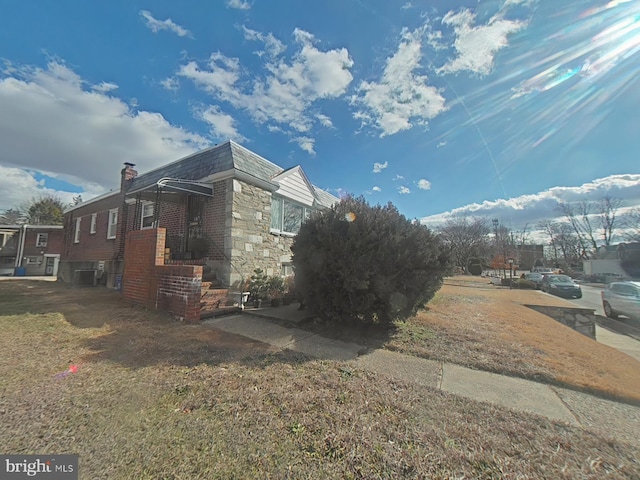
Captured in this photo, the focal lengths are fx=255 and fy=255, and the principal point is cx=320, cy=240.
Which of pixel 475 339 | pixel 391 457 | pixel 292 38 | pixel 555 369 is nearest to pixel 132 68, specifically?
pixel 292 38

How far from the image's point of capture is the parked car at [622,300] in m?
10.3

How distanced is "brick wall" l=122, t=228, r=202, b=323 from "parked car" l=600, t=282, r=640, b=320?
1616 cm

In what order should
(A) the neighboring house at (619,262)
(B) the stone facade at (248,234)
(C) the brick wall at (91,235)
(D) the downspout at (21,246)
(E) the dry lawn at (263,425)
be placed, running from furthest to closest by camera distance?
(A) the neighboring house at (619,262) < (D) the downspout at (21,246) < (C) the brick wall at (91,235) < (B) the stone facade at (248,234) < (E) the dry lawn at (263,425)

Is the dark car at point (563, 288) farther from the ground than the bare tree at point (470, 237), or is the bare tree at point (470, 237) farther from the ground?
the bare tree at point (470, 237)

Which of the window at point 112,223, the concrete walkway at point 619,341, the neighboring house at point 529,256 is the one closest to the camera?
the concrete walkway at point 619,341

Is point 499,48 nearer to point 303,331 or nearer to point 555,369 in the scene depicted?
point 555,369

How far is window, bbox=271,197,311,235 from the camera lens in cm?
1003

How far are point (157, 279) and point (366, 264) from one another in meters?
5.26

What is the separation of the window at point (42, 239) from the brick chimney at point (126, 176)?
23.0 m

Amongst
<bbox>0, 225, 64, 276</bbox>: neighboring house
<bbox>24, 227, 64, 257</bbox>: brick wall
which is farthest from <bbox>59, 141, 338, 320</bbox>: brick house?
<bbox>0, 225, 64, 276</bbox>: neighboring house

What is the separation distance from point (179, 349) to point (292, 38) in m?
8.49

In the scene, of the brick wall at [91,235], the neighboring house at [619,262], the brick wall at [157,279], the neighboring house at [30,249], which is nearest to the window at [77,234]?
the brick wall at [91,235]

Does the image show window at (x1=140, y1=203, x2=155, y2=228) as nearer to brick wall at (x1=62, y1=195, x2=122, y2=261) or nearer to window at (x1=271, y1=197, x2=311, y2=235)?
brick wall at (x1=62, y1=195, x2=122, y2=261)

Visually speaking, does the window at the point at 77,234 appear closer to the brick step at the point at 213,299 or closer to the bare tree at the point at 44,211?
the brick step at the point at 213,299
